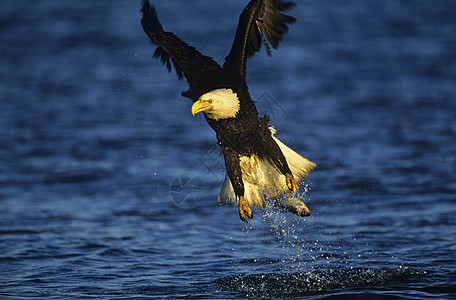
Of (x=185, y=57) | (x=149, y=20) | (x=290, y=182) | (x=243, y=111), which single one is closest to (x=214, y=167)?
(x=149, y=20)

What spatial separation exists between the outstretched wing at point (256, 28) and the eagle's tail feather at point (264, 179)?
75 cm

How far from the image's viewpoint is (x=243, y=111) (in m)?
5.29

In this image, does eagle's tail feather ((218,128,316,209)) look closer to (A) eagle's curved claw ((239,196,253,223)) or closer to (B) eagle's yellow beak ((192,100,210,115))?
(A) eagle's curved claw ((239,196,253,223))

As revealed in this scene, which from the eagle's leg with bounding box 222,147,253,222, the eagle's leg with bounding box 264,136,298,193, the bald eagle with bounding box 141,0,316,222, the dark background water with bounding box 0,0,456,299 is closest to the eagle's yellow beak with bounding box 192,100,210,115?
the bald eagle with bounding box 141,0,316,222

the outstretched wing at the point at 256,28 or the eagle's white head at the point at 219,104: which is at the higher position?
the outstretched wing at the point at 256,28

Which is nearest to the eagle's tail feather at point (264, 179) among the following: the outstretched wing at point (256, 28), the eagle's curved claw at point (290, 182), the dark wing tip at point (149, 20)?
the eagle's curved claw at point (290, 182)

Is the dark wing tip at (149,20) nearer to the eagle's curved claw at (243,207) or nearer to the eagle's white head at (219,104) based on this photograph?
the eagle's white head at (219,104)

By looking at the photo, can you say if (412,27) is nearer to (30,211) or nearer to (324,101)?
(324,101)

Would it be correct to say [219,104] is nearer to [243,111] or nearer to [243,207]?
[243,111]

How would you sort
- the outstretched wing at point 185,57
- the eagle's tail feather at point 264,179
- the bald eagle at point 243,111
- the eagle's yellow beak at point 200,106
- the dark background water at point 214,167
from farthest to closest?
1. the dark background water at point 214,167
2. the eagle's tail feather at point 264,179
3. the outstretched wing at point 185,57
4. the bald eagle at point 243,111
5. the eagle's yellow beak at point 200,106

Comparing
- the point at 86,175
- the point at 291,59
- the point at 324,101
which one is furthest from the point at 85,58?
the point at 86,175

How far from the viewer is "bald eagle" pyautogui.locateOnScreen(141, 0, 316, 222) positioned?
5.28m

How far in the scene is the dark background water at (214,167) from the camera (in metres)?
5.97

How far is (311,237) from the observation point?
693cm
